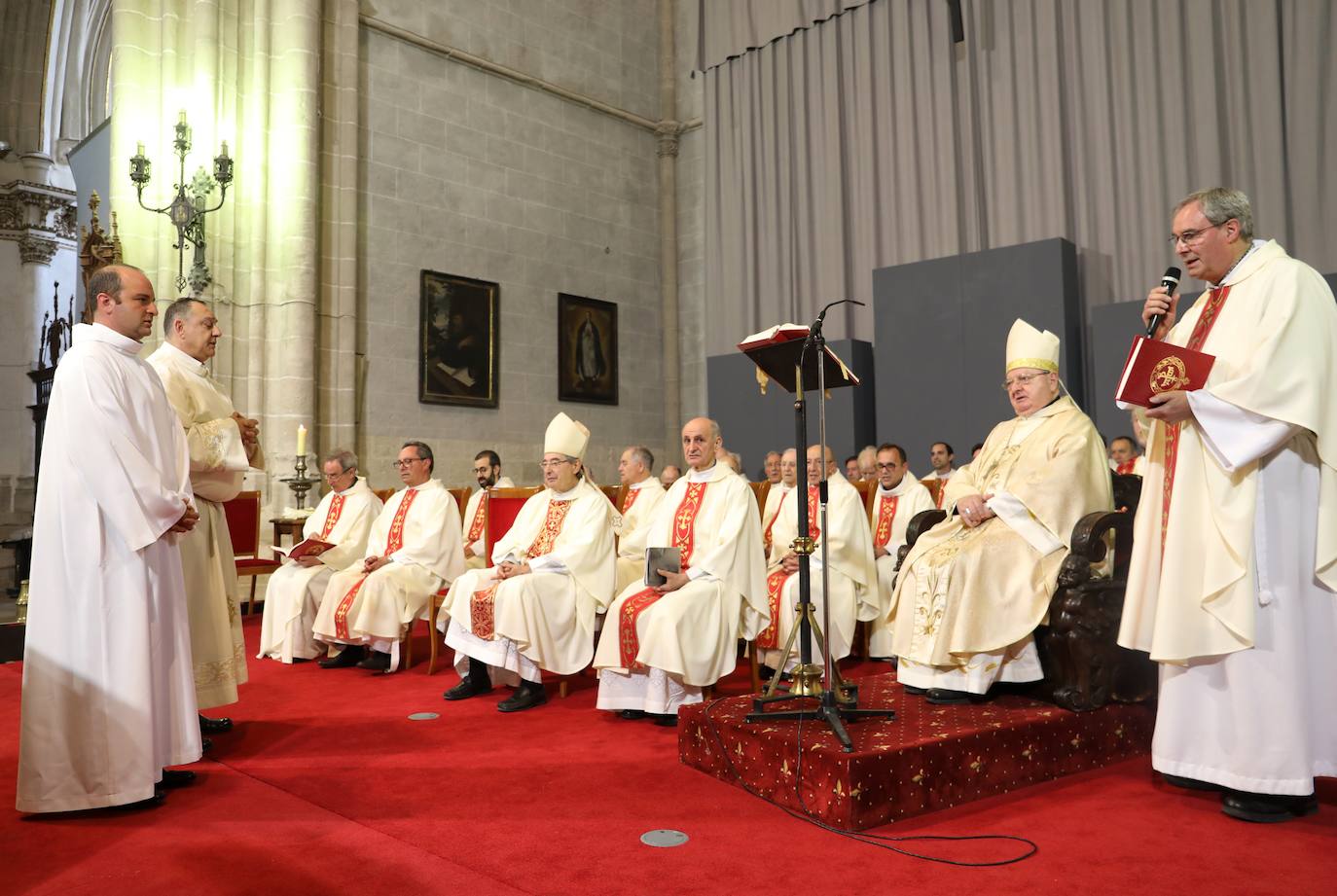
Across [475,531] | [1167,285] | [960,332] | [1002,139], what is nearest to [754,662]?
[1167,285]

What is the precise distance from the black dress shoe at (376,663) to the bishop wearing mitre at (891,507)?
3166 millimetres

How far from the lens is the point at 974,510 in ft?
14.6

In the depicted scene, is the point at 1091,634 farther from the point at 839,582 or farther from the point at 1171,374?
the point at 839,582

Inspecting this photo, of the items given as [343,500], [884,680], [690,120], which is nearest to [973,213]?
[690,120]

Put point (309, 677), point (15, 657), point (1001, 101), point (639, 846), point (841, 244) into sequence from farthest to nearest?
point (841, 244)
point (1001, 101)
point (15, 657)
point (309, 677)
point (639, 846)

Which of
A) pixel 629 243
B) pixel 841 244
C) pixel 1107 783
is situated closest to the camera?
pixel 1107 783

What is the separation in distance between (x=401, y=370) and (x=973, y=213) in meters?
6.99

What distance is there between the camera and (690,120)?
622 inches

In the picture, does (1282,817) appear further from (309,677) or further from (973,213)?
(973,213)

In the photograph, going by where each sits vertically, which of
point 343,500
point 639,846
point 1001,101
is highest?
point 1001,101

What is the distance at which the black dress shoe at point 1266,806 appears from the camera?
3266mm

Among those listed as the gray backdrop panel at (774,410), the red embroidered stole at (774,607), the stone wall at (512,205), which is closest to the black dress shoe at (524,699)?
the red embroidered stole at (774,607)

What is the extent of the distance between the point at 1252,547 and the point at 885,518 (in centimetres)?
422

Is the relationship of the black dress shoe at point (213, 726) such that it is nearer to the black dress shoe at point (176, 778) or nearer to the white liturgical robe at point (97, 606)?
the black dress shoe at point (176, 778)
